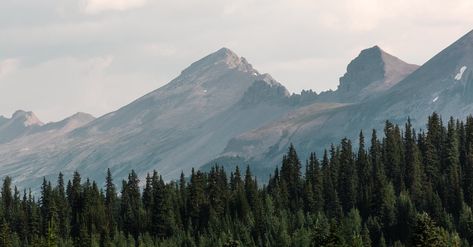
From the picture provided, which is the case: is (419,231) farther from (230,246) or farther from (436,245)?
(230,246)

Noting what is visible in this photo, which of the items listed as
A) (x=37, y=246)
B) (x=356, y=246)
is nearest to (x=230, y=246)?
(x=356, y=246)

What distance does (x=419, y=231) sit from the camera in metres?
119

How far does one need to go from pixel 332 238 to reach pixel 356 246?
14.3 meters

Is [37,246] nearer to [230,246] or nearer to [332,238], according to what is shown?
[230,246]

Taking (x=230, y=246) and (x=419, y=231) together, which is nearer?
(x=419, y=231)

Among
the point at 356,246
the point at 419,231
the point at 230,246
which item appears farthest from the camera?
the point at 230,246

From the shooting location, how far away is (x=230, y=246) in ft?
487

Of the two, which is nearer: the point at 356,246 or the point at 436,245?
the point at 436,245

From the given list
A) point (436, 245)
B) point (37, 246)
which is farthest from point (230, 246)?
point (37, 246)

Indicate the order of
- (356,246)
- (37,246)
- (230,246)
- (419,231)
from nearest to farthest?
1. (419,231)
2. (356,246)
3. (230,246)
4. (37,246)

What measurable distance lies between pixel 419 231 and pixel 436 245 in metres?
4.10

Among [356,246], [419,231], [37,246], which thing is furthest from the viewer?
[37,246]

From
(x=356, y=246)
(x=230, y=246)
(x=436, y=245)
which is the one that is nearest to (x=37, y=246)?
(x=230, y=246)

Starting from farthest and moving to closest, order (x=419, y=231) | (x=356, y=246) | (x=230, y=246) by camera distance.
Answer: (x=230, y=246) < (x=356, y=246) < (x=419, y=231)
